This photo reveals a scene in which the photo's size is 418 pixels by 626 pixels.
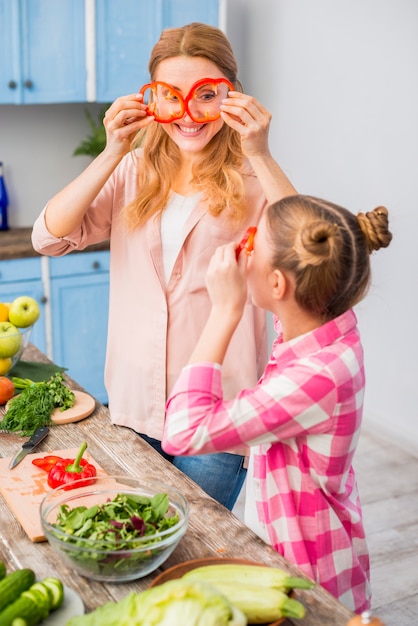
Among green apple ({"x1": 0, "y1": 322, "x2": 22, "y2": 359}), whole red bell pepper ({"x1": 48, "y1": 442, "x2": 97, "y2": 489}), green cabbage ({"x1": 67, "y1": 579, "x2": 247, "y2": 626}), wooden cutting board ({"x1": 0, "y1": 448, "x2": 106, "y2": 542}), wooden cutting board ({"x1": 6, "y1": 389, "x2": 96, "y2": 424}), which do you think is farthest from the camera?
green apple ({"x1": 0, "y1": 322, "x2": 22, "y2": 359})

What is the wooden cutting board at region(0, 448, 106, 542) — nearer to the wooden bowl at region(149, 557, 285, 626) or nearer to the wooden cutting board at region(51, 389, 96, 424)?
the wooden cutting board at region(51, 389, 96, 424)

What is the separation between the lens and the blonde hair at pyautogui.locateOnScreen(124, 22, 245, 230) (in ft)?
6.06

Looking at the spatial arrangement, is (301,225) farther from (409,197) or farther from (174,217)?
(409,197)

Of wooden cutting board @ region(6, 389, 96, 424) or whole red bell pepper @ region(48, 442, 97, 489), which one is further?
wooden cutting board @ region(6, 389, 96, 424)

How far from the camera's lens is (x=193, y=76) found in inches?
72.4

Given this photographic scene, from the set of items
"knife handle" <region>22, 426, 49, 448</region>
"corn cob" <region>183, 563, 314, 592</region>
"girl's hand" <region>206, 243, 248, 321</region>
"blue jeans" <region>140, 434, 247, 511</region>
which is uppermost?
"girl's hand" <region>206, 243, 248, 321</region>

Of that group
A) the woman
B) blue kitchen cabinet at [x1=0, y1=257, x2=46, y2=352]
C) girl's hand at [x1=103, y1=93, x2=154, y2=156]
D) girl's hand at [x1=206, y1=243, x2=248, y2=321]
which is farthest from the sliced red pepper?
blue kitchen cabinet at [x1=0, y1=257, x2=46, y2=352]

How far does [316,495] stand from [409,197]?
2.55m

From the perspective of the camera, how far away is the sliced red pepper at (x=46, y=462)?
63.9 inches

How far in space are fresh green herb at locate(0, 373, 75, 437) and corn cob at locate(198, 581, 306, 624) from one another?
2.79ft

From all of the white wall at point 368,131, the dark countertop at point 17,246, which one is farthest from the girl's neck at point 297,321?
the dark countertop at point 17,246

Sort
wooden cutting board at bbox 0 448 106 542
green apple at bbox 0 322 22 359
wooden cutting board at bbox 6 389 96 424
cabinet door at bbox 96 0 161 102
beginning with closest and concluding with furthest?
wooden cutting board at bbox 0 448 106 542
wooden cutting board at bbox 6 389 96 424
green apple at bbox 0 322 22 359
cabinet door at bbox 96 0 161 102

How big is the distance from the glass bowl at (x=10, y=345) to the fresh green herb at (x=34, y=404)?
2.1 inches

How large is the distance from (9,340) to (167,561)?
2.98ft
